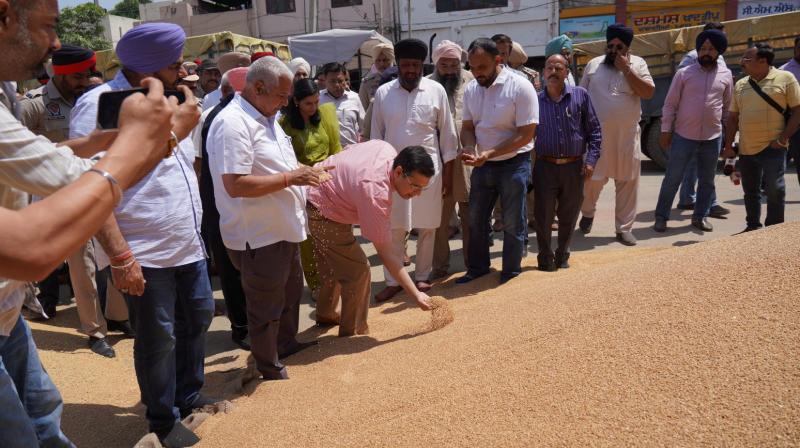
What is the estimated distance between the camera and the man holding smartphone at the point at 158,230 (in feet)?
8.32

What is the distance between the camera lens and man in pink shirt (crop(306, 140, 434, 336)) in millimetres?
3486

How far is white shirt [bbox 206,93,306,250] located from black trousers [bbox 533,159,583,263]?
2.48 metres

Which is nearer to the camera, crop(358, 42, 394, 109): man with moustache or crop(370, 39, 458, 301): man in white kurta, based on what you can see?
crop(370, 39, 458, 301): man in white kurta

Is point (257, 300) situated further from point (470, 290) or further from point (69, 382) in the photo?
point (470, 290)

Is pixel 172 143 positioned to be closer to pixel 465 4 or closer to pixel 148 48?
pixel 148 48

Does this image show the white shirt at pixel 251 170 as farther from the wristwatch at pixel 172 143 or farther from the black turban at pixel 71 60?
the black turban at pixel 71 60

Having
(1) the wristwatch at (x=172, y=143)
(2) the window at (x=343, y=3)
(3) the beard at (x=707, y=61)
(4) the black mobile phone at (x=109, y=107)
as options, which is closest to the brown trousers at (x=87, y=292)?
(4) the black mobile phone at (x=109, y=107)

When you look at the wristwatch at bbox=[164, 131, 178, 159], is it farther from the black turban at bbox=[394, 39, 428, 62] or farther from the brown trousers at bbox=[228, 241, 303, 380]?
the black turban at bbox=[394, 39, 428, 62]

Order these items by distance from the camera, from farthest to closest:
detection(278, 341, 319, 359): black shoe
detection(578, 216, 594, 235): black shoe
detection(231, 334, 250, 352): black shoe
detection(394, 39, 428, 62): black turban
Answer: detection(578, 216, 594, 235): black shoe → detection(394, 39, 428, 62): black turban → detection(231, 334, 250, 352): black shoe → detection(278, 341, 319, 359): black shoe

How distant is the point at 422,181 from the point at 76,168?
2.32m

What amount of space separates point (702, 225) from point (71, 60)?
586 centimetres

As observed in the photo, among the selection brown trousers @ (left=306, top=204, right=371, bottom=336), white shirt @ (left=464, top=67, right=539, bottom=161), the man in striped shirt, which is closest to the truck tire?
the man in striped shirt

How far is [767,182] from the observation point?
18.7ft

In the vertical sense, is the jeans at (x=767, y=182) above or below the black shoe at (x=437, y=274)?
above
